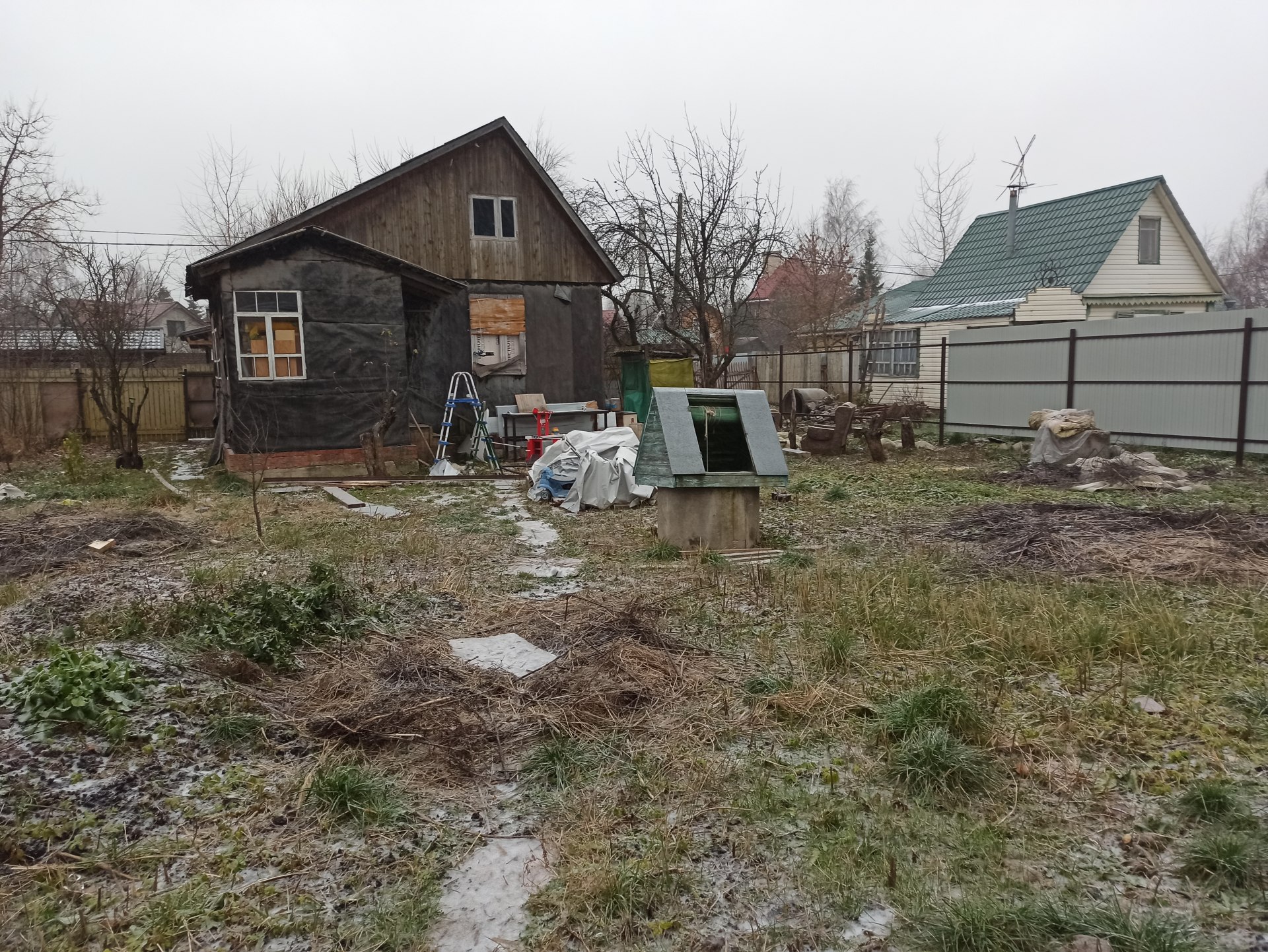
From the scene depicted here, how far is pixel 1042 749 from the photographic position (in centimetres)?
355

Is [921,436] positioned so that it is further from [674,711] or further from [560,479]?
[674,711]

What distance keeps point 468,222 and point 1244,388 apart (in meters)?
13.0

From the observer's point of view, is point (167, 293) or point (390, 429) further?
point (167, 293)

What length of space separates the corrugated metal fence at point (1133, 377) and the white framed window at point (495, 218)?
901cm

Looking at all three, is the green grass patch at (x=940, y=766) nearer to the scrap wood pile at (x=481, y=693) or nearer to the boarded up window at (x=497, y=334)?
the scrap wood pile at (x=481, y=693)

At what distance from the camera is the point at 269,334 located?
43.3ft

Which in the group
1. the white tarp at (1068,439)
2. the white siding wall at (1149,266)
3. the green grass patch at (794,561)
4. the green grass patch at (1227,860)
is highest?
the white siding wall at (1149,266)

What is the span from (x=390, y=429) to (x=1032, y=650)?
11.5 m

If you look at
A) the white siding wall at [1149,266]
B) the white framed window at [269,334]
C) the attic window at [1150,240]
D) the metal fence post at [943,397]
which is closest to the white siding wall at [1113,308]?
the white siding wall at [1149,266]

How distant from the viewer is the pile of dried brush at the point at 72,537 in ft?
22.9

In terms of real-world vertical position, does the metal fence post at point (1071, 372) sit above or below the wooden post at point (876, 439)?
above

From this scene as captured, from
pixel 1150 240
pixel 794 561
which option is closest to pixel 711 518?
pixel 794 561

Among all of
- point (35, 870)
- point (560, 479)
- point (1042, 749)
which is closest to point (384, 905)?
point (35, 870)

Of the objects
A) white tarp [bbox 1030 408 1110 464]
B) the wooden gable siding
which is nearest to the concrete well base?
white tarp [bbox 1030 408 1110 464]
